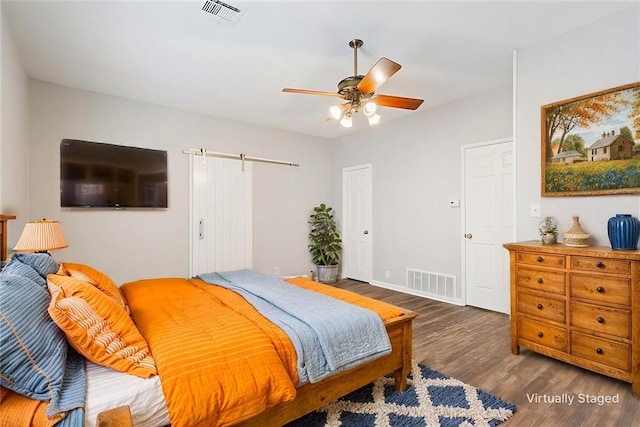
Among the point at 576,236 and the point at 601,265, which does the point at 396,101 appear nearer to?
the point at 576,236

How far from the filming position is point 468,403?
193cm

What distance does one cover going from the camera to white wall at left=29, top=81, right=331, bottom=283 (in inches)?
135

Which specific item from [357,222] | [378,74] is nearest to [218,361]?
[378,74]

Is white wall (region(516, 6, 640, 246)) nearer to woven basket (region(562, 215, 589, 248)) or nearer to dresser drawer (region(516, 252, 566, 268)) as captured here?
woven basket (region(562, 215, 589, 248))

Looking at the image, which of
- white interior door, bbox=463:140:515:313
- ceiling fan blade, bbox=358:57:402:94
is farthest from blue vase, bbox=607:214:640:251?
ceiling fan blade, bbox=358:57:402:94

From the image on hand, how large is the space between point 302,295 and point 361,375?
2.24ft

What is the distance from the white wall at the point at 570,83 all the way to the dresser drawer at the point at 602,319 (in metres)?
0.55

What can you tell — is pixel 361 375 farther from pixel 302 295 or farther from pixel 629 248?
pixel 629 248

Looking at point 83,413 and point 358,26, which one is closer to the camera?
point 83,413

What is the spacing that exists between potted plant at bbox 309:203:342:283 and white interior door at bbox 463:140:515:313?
230 centimetres

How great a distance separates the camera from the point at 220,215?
4.57m

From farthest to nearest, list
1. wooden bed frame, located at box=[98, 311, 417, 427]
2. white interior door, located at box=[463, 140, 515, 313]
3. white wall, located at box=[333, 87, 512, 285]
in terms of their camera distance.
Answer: white wall, located at box=[333, 87, 512, 285], white interior door, located at box=[463, 140, 515, 313], wooden bed frame, located at box=[98, 311, 417, 427]

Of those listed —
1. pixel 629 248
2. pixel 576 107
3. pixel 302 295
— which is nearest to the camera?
pixel 629 248

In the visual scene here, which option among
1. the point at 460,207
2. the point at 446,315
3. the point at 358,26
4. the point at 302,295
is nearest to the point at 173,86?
the point at 358,26
